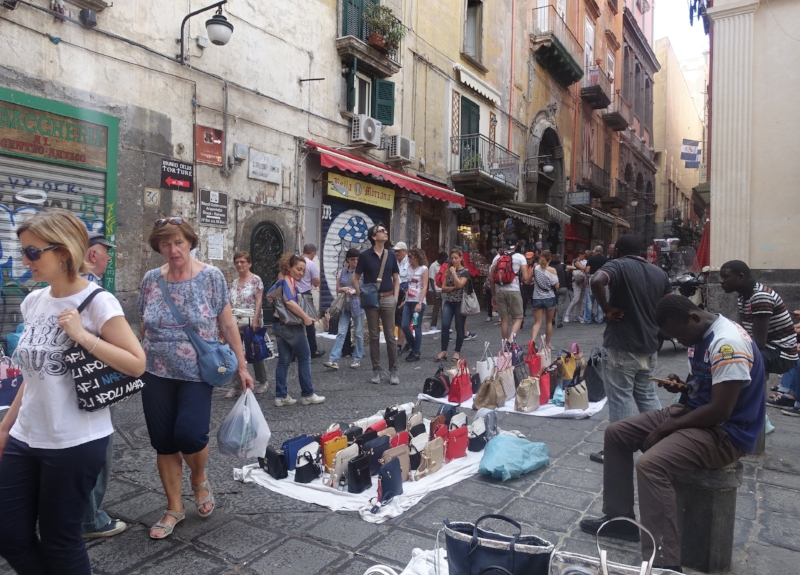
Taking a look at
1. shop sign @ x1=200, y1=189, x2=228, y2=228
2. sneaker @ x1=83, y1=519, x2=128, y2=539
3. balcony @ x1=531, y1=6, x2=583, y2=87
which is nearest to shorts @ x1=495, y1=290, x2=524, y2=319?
shop sign @ x1=200, y1=189, x2=228, y2=228

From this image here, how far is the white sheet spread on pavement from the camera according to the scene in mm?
5766

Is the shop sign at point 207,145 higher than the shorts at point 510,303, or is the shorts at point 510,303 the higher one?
the shop sign at point 207,145

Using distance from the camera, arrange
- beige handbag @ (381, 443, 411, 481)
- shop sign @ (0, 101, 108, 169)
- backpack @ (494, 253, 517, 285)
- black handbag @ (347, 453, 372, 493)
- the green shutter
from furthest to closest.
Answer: the green shutter, backpack @ (494, 253, 517, 285), shop sign @ (0, 101, 108, 169), beige handbag @ (381, 443, 411, 481), black handbag @ (347, 453, 372, 493)

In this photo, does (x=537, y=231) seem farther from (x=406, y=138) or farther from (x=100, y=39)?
(x=100, y=39)

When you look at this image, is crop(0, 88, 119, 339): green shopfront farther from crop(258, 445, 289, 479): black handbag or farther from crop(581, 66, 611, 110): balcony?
crop(581, 66, 611, 110): balcony

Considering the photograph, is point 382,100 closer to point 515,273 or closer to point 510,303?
point 515,273

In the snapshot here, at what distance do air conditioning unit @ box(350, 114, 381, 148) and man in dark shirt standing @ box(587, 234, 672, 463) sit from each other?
9.54 metres

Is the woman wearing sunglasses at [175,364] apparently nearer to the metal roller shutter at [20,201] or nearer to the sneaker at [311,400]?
the sneaker at [311,400]

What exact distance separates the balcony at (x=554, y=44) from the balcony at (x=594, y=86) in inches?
93.3

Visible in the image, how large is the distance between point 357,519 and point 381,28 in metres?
12.0

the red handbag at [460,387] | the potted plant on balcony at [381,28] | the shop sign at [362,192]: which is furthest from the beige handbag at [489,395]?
the potted plant on balcony at [381,28]

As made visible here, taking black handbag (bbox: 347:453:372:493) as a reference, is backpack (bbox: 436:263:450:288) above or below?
above

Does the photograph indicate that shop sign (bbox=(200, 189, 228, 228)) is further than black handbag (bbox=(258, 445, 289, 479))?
Yes

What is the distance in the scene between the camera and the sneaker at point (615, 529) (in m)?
3.18
